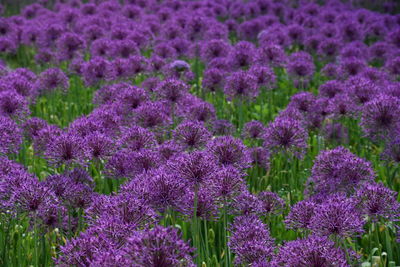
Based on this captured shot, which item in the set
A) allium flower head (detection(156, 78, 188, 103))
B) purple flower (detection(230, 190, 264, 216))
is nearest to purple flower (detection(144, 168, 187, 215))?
purple flower (detection(230, 190, 264, 216))

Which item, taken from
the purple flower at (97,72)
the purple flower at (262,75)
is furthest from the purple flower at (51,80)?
the purple flower at (262,75)

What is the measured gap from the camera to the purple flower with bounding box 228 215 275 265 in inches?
130

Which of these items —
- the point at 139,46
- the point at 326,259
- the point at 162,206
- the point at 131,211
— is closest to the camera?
the point at 326,259

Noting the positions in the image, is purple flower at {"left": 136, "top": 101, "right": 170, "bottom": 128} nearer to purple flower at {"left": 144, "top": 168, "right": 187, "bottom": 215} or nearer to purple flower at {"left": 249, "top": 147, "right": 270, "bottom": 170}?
purple flower at {"left": 249, "top": 147, "right": 270, "bottom": 170}

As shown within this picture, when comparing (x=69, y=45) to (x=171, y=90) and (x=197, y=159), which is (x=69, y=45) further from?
(x=197, y=159)

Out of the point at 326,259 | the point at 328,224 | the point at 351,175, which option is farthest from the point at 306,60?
the point at 326,259

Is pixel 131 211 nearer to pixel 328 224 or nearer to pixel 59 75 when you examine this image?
pixel 328 224

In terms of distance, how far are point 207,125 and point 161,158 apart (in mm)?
1715

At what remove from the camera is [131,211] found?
123 inches

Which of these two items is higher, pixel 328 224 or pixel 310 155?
pixel 328 224

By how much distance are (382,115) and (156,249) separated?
372 cm

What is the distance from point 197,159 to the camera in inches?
142

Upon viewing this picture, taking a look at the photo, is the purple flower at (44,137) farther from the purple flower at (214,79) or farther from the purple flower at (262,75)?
the purple flower at (262,75)

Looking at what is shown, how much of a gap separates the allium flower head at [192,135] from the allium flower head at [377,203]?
1.50m
